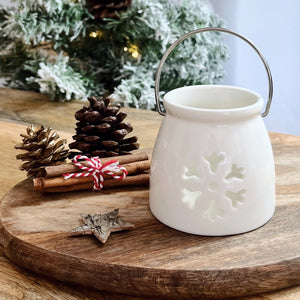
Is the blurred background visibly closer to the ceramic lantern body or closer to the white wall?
the white wall

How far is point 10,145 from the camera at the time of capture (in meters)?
1.01

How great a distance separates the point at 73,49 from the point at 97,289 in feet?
3.52

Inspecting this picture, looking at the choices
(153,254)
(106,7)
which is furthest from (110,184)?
(106,7)

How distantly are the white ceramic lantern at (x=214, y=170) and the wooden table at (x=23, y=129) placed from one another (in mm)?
102

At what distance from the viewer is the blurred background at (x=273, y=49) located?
5.40 feet

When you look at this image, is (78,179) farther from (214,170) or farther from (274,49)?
(274,49)

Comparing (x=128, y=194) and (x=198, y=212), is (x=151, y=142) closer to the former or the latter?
(x=128, y=194)

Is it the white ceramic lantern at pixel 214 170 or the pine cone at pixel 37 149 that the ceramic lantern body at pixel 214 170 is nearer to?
the white ceramic lantern at pixel 214 170

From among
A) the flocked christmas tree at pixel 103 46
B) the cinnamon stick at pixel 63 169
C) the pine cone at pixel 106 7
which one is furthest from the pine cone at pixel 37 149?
the pine cone at pixel 106 7

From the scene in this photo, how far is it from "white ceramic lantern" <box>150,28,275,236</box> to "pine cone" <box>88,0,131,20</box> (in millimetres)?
879

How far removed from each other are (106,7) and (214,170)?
970mm

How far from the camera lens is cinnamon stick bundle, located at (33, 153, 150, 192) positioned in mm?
719

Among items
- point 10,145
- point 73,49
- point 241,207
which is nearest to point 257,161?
point 241,207

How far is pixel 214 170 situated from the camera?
0.59 metres
